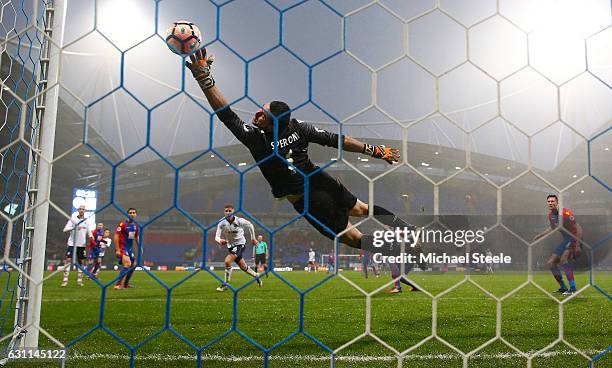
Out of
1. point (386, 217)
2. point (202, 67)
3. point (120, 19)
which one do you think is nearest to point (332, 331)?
point (386, 217)

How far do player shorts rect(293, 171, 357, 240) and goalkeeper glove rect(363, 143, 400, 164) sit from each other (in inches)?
14.1

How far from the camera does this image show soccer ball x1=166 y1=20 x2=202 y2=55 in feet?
7.00

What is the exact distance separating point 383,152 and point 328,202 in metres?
0.47

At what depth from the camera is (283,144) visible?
2445mm

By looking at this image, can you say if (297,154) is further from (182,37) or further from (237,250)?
(237,250)

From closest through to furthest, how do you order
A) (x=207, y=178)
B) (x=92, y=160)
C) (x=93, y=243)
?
(x=93, y=243)
(x=92, y=160)
(x=207, y=178)

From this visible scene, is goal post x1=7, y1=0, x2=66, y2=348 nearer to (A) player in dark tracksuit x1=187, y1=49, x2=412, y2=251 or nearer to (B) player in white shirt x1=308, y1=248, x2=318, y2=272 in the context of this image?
(A) player in dark tracksuit x1=187, y1=49, x2=412, y2=251

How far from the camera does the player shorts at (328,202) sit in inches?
104

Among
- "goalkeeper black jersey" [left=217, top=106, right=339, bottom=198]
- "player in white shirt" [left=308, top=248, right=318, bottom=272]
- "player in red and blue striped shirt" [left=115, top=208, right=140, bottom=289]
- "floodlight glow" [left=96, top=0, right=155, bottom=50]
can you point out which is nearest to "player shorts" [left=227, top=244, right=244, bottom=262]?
"player in red and blue striped shirt" [left=115, top=208, right=140, bottom=289]

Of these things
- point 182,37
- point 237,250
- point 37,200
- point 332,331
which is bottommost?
point 332,331

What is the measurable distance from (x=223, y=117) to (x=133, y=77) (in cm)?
588

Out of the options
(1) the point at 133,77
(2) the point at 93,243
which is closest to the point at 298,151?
(1) the point at 133,77

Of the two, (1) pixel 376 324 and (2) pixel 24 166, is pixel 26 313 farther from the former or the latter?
(1) pixel 376 324

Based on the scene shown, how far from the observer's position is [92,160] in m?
15.1
